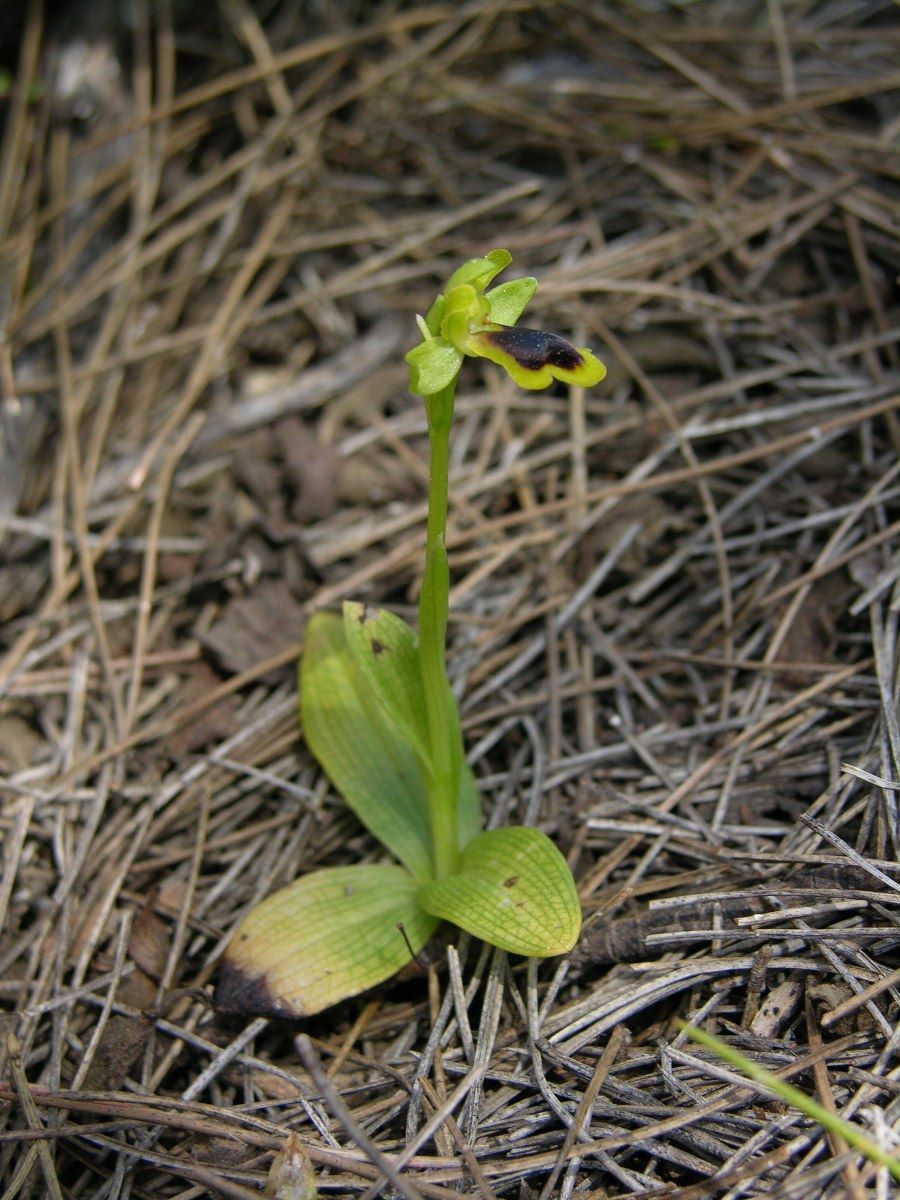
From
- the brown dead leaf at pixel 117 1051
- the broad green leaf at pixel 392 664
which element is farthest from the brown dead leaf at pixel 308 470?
the brown dead leaf at pixel 117 1051

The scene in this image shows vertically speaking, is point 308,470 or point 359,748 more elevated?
point 308,470

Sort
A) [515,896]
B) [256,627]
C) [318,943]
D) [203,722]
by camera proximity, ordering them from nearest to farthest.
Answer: [515,896] → [318,943] → [203,722] → [256,627]

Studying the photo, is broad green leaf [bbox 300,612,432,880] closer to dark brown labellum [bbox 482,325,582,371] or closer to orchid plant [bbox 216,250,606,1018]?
orchid plant [bbox 216,250,606,1018]

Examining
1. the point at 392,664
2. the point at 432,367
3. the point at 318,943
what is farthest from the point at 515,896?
the point at 432,367

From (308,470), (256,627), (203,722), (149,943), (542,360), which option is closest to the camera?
(542,360)

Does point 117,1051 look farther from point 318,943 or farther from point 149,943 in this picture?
point 318,943

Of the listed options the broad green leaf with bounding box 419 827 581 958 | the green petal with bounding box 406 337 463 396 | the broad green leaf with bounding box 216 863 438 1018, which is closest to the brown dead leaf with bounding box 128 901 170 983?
the broad green leaf with bounding box 216 863 438 1018

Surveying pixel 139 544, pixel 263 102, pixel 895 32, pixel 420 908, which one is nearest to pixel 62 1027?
pixel 420 908
